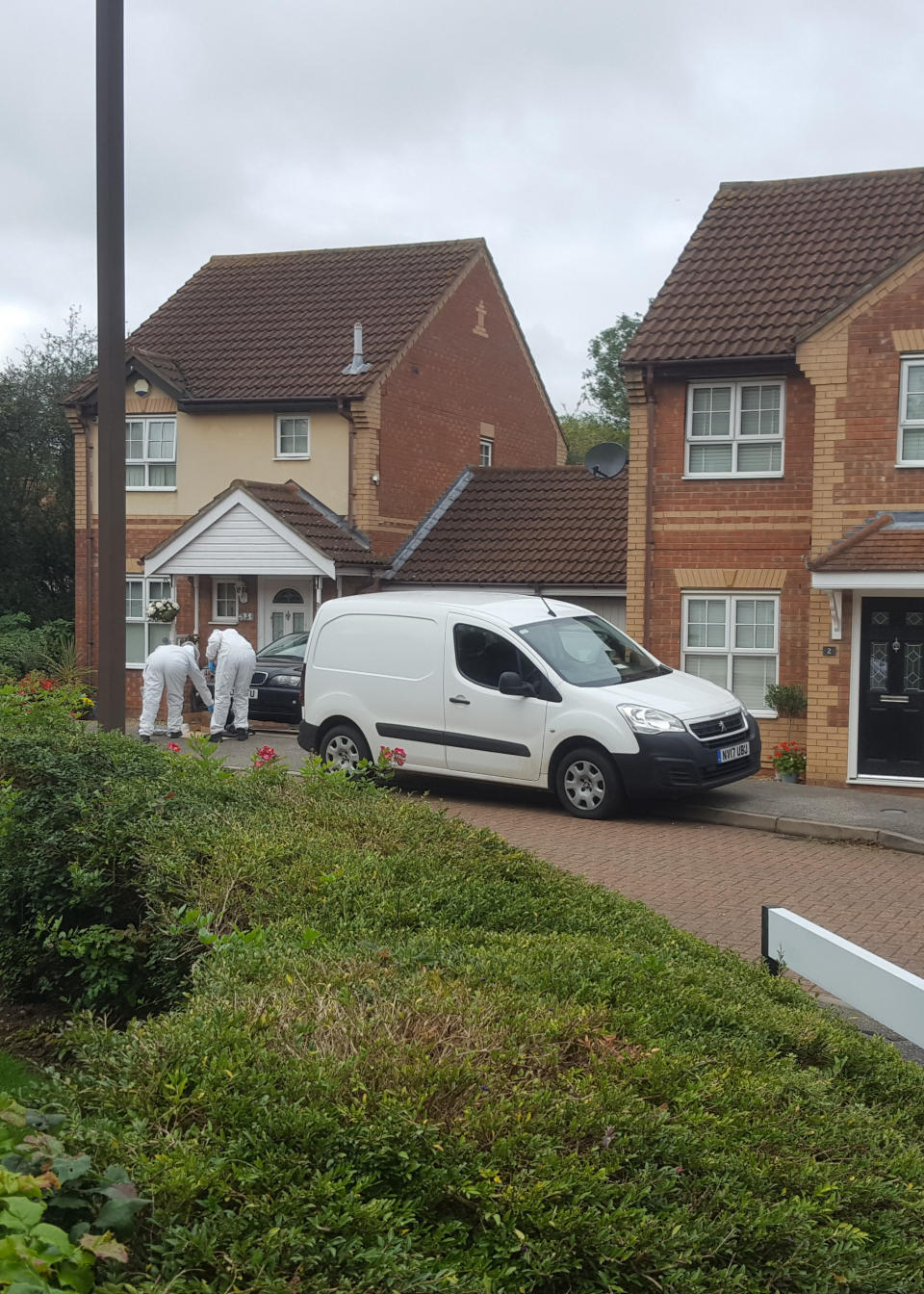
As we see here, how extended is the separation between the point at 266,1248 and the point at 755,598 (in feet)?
58.1

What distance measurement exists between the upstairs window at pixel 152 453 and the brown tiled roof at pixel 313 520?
8.89ft

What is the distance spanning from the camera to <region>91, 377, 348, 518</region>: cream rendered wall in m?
26.2

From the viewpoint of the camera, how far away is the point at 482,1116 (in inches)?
120

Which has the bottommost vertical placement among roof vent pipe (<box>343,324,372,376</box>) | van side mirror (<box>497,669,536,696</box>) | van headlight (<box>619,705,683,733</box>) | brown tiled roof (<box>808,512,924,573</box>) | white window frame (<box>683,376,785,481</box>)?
van headlight (<box>619,705,683,733</box>)

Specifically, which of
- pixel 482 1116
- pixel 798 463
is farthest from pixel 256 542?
pixel 482 1116

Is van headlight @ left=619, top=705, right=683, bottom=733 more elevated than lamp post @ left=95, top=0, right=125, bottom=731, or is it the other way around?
lamp post @ left=95, top=0, right=125, bottom=731

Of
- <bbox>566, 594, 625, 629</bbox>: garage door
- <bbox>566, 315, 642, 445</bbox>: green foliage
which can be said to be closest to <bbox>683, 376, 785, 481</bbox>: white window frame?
<bbox>566, 594, 625, 629</bbox>: garage door

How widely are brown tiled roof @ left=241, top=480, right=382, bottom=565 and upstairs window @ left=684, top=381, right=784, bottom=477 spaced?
739 centimetres

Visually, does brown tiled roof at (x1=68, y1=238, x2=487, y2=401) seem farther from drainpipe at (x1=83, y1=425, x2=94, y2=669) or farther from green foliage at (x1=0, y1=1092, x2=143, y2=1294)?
green foliage at (x1=0, y1=1092, x2=143, y2=1294)

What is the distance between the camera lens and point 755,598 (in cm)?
1953

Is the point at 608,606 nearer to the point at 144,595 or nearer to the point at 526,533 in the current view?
the point at 526,533

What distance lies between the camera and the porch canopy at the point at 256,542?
2433cm

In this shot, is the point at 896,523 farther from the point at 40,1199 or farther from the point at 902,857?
the point at 40,1199

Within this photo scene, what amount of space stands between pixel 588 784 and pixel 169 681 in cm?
807
